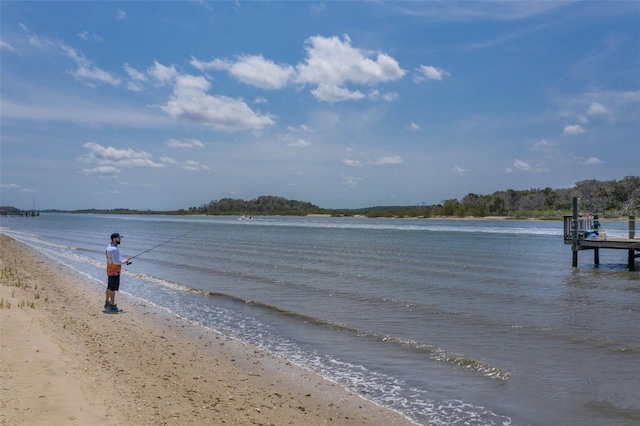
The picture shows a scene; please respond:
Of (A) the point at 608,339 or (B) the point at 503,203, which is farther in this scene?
(B) the point at 503,203

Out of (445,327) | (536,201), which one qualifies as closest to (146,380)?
(445,327)

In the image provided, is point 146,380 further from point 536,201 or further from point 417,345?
point 536,201

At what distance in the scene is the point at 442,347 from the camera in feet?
34.9

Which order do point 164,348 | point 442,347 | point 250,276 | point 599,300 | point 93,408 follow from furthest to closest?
point 250,276
point 599,300
point 442,347
point 164,348
point 93,408

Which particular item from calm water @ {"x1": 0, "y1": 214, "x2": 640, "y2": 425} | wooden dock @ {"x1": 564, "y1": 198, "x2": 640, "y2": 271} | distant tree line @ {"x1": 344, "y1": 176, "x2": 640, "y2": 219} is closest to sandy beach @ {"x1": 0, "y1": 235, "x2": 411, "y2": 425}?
calm water @ {"x1": 0, "y1": 214, "x2": 640, "y2": 425}

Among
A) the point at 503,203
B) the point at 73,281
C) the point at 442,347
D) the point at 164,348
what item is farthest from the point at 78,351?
the point at 503,203

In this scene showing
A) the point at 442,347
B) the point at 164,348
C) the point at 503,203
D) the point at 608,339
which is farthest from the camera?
the point at 503,203

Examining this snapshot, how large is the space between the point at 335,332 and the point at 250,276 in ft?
37.2

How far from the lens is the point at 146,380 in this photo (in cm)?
764

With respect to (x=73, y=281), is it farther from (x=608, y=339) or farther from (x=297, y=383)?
(x=608, y=339)

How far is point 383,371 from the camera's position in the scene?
8992 millimetres

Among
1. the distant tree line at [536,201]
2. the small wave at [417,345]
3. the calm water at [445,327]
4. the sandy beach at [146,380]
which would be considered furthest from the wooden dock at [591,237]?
the distant tree line at [536,201]

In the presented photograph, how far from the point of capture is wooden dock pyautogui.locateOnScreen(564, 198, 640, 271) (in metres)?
25.1

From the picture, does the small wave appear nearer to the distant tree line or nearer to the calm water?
the calm water
